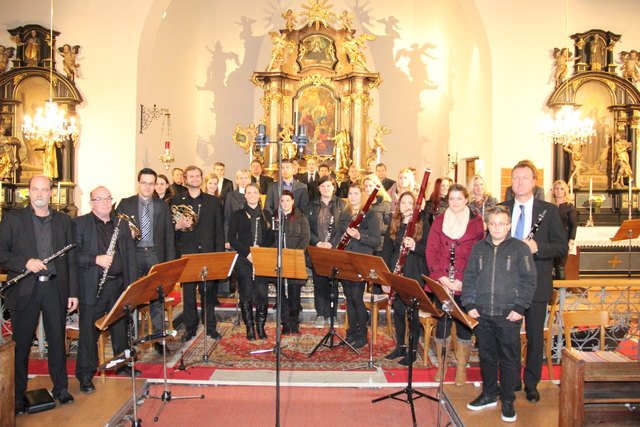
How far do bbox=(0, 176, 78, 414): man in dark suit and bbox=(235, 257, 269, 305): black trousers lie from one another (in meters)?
1.95

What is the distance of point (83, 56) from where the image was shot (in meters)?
10.4

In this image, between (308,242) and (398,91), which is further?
(398,91)

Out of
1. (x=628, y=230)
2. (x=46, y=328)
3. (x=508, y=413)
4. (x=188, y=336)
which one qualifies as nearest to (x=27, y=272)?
(x=46, y=328)

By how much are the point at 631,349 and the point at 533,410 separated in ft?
7.27

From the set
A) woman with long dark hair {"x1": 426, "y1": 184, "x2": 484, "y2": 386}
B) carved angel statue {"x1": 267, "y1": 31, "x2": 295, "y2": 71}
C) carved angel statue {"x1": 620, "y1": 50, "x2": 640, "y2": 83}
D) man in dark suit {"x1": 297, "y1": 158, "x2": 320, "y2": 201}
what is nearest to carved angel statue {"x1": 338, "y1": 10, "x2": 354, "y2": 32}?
carved angel statue {"x1": 267, "y1": 31, "x2": 295, "y2": 71}

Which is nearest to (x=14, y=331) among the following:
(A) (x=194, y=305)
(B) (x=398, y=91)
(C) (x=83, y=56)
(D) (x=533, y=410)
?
(A) (x=194, y=305)

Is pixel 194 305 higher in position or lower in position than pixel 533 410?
higher

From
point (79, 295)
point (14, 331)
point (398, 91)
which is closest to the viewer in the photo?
point (14, 331)

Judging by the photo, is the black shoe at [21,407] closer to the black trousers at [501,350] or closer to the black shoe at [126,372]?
the black shoe at [126,372]

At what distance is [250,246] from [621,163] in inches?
322

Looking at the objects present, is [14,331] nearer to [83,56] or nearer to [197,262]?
[197,262]

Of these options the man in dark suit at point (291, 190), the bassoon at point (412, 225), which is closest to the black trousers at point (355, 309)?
the bassoon at point (412, 225)

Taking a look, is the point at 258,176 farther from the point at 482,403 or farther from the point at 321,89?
the point at 482,403

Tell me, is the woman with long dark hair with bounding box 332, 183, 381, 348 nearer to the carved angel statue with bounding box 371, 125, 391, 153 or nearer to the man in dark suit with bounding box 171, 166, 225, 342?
the man in dark suit with bounding box 171, 166, 225, 342
